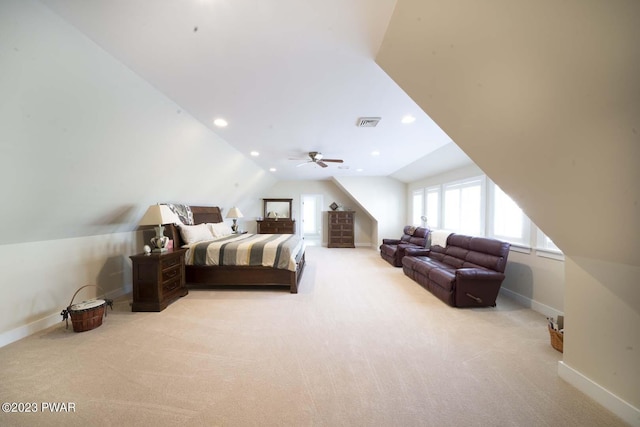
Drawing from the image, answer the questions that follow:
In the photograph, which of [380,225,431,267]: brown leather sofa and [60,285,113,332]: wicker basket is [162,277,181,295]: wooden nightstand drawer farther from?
[380,225,431,267]: brown leather sofa

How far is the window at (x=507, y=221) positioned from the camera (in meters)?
3.35

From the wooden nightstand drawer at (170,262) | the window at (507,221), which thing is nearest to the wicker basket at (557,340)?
the window at (507,221)

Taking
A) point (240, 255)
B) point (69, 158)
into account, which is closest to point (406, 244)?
point (240, 255)

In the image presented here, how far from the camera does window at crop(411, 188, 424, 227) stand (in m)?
6.79

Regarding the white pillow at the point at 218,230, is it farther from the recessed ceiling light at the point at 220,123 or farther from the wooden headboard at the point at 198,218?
the recessed ceiling light at the point at 220,123

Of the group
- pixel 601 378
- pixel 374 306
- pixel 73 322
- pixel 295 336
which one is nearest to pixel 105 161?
pixel 73 322

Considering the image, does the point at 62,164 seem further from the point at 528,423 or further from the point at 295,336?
the point at 528,423

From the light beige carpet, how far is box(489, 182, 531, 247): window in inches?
43.5

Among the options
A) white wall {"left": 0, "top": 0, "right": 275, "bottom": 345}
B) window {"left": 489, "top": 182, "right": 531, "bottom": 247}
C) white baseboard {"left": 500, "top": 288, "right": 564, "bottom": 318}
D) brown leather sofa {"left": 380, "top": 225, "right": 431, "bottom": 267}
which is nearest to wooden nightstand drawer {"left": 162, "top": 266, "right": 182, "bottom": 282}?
white wall {"left": 0, "top": 0, "right": 275, "bottom": 345}

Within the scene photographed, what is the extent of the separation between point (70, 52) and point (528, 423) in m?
4.00

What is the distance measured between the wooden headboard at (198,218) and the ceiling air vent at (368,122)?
3.56 meters

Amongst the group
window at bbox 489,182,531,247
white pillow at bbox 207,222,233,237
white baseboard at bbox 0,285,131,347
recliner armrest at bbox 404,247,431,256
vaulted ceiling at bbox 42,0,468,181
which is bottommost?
white baseboard at bbox 0,285,131,347

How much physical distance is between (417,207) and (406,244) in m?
1.82

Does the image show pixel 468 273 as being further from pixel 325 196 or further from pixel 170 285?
pixel 325 196
